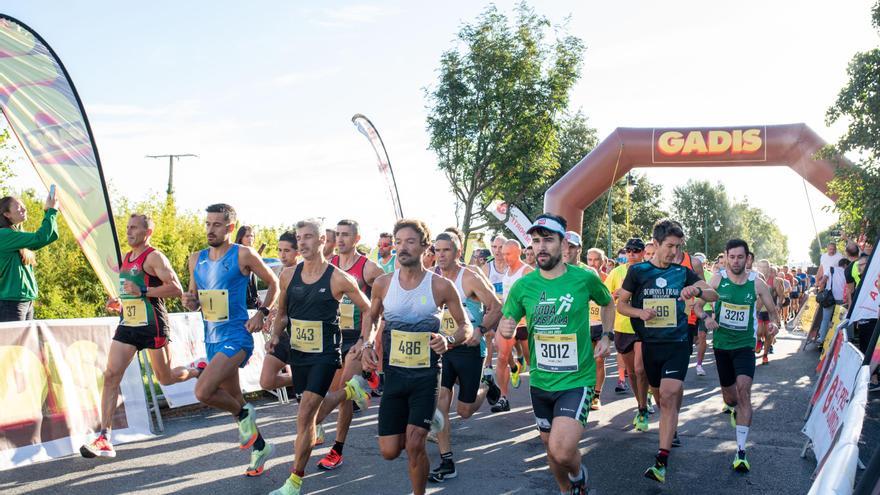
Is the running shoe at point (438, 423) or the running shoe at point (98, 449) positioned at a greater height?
the running shoe at point (438, 423)

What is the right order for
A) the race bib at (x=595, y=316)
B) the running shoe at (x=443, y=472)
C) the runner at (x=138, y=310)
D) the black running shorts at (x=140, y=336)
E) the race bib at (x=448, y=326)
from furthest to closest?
the race bib at (x=595, y=316)
the race bib at (x=448, y=326)
the black running shorts at (x=140, y=336)
the runner at (x=138, y=310)
the running shoe at (x=443, y=472)

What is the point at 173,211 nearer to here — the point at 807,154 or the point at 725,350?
the point at 725,350

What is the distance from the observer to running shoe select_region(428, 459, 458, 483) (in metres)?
5.95

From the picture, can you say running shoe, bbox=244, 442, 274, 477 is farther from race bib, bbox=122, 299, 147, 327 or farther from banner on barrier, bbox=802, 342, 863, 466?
banner on barrier, bbox=802, 342, 863, 466

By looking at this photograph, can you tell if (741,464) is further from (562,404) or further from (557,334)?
(557,334)

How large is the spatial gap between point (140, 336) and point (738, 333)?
5.50 m

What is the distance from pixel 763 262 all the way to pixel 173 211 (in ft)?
41.4

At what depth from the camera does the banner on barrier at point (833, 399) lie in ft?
19.7

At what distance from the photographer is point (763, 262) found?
1533 centimetres

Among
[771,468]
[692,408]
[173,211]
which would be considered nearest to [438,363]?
[771,468]

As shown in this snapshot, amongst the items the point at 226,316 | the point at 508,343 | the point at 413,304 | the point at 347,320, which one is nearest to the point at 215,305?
the point at 226,316

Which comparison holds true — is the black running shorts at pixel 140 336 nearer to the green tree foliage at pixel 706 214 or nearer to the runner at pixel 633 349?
the runner at pixel 633 349

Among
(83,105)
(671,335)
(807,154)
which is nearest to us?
(671,335)

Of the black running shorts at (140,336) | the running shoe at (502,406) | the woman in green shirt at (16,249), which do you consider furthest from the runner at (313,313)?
the running shoe at (502,406)
